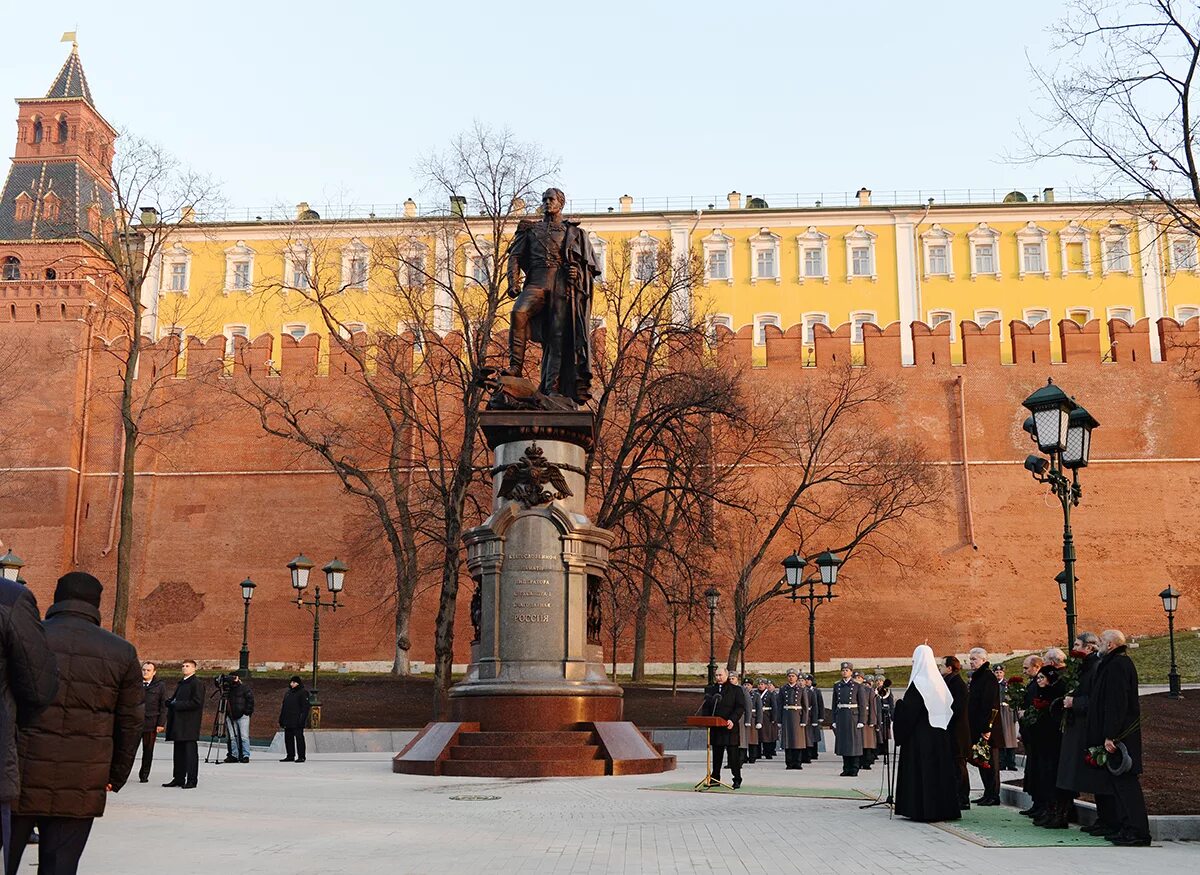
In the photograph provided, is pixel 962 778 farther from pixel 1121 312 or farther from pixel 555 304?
pixel 1121 312

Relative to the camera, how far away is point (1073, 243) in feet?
180

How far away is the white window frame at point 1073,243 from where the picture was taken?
179 ft

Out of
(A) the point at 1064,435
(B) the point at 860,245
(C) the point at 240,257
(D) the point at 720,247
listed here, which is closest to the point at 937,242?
(B) the point at 860,245

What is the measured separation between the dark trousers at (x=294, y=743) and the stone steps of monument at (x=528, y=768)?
22.7 ft

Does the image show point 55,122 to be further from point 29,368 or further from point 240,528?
point 240,528

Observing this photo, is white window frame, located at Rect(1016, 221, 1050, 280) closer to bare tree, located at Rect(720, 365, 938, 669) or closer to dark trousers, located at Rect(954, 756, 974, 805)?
bare tree, located at Rect(720, 365, 938, 669)

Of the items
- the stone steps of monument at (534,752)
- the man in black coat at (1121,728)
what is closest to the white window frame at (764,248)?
the stone steps of monument at (534,752)

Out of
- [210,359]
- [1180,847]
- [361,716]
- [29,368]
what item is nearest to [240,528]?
[210,359]

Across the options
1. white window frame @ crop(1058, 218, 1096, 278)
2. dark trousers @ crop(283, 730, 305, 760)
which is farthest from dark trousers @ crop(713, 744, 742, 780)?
white window frame @ crop(1058, 218, 1096, 278)

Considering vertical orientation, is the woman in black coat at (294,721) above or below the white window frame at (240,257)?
below

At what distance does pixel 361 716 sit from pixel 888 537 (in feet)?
62.2

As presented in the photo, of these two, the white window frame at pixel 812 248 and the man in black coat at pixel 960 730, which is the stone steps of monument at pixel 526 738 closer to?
the man in black coat at pixel 960 730

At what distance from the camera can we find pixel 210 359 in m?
41.8

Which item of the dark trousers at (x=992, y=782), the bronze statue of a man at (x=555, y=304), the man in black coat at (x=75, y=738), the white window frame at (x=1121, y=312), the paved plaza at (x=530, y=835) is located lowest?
the paved plaza at (x=530, y=835)
